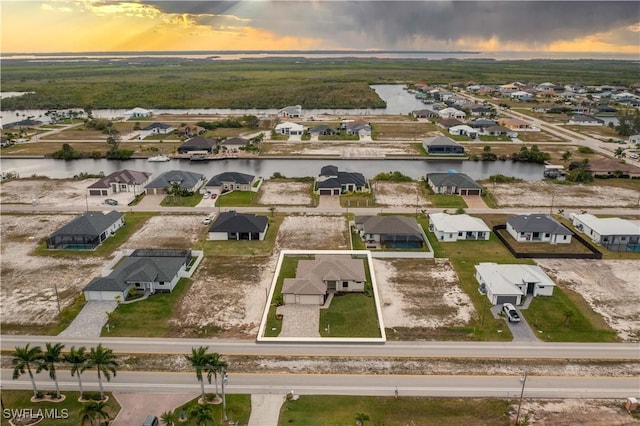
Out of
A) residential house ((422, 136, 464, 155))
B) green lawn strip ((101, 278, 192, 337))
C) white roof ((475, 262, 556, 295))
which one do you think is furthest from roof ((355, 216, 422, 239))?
residential house ((422, 136, 464, 155))

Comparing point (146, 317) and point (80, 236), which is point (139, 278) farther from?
point (80, 236)

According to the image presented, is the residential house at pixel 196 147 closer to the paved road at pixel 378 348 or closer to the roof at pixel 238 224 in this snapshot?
the roof at pixel 238 224

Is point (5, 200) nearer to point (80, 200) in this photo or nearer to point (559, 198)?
point (80, 200)

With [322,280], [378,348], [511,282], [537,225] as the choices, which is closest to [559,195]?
[537,225]

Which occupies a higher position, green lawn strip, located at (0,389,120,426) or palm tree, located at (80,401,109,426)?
palm tree, located at (80,401,109,426)

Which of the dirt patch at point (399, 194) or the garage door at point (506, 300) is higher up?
the dirt patch at point (399, 194)

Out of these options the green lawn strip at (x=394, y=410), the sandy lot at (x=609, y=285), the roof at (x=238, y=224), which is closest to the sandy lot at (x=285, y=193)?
the roof at (x=238, y=224)

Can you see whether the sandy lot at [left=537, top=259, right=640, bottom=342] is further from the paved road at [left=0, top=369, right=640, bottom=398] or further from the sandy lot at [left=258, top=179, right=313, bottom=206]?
the sandy lot at [left=258, top=179, right=313, bottom=206]
